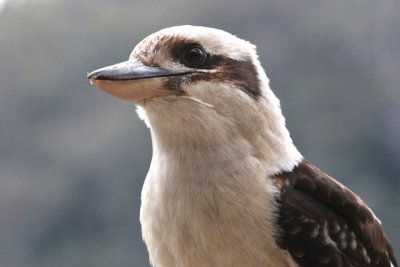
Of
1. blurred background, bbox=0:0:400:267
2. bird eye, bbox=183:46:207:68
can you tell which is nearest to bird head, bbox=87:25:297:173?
bird eye, bbox=183:46:207:68

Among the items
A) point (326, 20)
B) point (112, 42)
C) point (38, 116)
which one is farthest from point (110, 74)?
point (326, 20)

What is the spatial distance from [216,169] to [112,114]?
1.41 m

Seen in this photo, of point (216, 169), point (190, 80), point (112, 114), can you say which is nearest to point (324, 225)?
point (216, 169)

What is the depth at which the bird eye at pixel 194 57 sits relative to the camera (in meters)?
1.13

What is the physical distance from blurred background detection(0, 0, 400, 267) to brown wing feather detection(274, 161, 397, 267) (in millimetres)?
1064

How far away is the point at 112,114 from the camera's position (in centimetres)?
251

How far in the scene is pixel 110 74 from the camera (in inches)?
41.6

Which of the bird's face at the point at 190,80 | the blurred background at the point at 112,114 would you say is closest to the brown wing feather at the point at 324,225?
the bird's face at the point at 190,80

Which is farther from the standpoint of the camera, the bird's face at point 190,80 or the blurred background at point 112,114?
the blurred background at point 112,114

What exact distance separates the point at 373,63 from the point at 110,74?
6.10 feet

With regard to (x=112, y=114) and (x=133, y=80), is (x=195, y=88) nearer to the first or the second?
(x=133, y=80)

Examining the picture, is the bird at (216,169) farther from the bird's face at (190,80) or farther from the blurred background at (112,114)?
the blurred background at (112,114)

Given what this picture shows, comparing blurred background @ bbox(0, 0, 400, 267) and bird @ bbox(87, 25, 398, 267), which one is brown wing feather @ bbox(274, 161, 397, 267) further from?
blurred background @ bbox(0, 0, 400, 267)

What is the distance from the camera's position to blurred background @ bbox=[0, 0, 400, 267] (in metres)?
2.43
